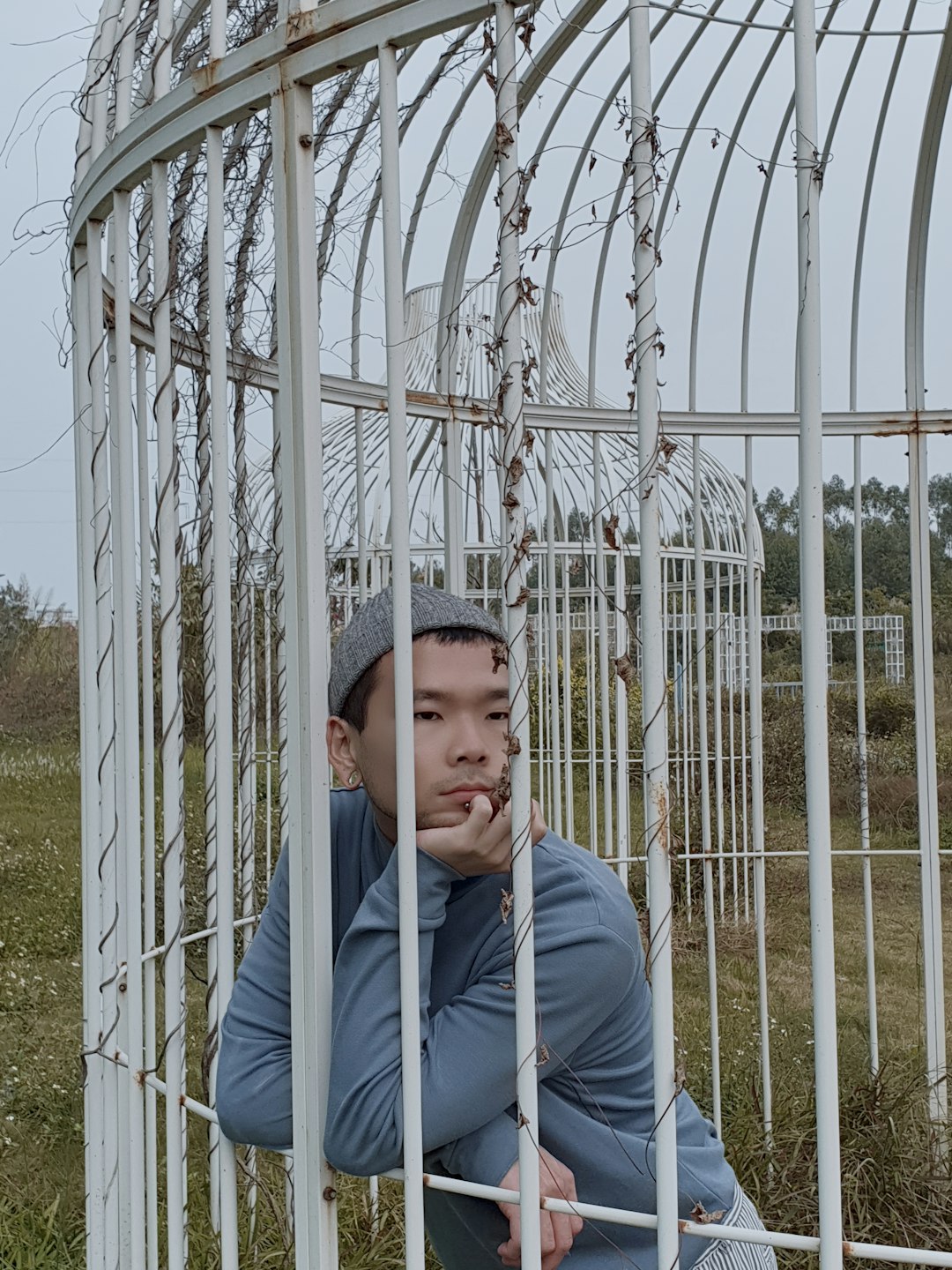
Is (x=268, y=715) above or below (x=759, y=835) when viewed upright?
above

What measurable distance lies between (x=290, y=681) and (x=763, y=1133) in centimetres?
250

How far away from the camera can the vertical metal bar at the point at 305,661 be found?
1.15 m

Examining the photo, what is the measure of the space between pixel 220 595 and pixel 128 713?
0.27m

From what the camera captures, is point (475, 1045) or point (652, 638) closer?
point (652, 638)

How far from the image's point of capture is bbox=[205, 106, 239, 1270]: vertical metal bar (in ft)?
4.15

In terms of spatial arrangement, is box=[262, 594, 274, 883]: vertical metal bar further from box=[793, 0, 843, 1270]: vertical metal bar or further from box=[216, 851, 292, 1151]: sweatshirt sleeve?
box=[793, 0, 843, 1270]: vertical metal bar

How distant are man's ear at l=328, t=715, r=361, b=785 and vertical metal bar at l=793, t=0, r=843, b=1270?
0.52 meters

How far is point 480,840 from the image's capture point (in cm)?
107

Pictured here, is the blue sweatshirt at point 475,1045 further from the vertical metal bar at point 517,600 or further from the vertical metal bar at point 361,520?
the vertical metal bar at point 361,520

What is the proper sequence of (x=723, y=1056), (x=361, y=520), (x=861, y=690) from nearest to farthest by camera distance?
(x=361, y=520), (x=861, y=690), (x=723, y=1056)

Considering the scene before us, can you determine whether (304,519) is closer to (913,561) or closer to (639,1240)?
(639,1240)

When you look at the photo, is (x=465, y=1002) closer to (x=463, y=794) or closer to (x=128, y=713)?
(x=463, y=794)

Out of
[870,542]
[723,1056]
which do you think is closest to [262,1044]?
[723,1056]

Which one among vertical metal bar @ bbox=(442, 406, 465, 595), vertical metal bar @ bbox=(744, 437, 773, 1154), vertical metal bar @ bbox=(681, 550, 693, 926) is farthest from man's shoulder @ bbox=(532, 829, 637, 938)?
vertical metal bar @ bbox=(744, 437, 773, 1154)
